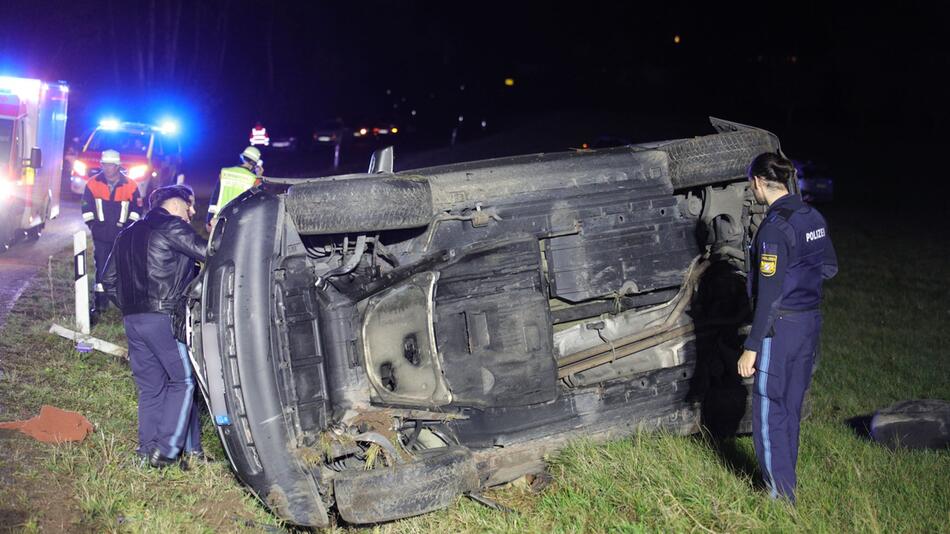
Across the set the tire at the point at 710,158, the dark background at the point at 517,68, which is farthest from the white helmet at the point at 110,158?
the dark background at the point at 517,68

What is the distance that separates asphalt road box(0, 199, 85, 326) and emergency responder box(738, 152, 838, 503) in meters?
6.82

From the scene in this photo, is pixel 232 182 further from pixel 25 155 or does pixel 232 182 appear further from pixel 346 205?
pixel 25 155

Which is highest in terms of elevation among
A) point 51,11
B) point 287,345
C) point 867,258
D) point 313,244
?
point 51,11

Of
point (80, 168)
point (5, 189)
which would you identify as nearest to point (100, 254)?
point (5, 189)

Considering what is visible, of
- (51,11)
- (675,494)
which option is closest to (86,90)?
(51,11)

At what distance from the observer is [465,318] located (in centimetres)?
478

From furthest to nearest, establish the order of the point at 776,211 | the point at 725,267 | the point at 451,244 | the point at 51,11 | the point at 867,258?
the point at 51,11
the point at 867,258
the point at 725,267
the point at 451,244
the point at 776,211

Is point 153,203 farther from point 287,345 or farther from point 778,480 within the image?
point 778,480

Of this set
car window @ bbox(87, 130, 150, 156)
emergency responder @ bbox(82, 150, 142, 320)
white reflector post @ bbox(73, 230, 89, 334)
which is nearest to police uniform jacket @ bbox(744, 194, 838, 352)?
white reflector post @ bbox(73, 230, 89, 334)

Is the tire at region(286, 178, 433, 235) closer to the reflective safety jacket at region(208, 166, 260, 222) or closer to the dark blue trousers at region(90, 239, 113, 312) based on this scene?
the reflective safety jacket at region(208, 166, 260, 222)

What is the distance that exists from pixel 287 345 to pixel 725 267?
8.42 feet

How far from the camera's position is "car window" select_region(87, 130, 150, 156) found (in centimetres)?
1773

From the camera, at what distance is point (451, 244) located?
15.8 ft

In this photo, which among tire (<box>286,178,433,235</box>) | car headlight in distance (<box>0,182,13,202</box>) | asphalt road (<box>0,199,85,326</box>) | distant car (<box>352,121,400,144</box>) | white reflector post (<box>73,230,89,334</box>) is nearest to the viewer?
tire (<box>286,178,433,235</box>)
